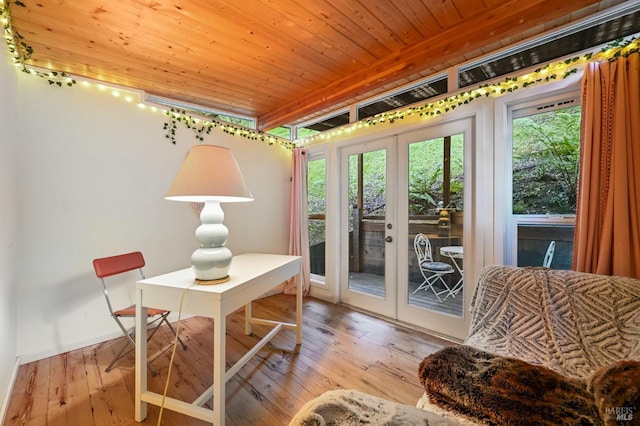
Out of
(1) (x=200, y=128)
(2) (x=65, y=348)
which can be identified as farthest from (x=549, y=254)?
(2) (x=65, y=348)

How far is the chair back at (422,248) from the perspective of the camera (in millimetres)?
2684

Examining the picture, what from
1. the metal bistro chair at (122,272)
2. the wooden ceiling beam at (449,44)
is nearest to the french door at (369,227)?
the wooden ceiling beam at (449,44)

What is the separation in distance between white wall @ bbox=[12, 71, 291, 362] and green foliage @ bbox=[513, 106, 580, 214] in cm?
327

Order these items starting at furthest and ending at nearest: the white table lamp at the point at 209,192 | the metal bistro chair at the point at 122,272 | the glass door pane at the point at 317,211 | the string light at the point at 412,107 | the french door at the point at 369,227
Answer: the glass door pane at the point at 317,211, the french door at the point at 369,227, the metal bistro chair at the point at 122,272, the string light at the point at 412,107, the white table lamp at the point at 209,192

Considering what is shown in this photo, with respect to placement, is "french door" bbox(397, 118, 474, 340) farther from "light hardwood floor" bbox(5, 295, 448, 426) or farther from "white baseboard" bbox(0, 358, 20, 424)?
"white baseboard" bbox(0, 358, 20, 424)

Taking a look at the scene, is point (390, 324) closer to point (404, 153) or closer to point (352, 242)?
point (352, 242)

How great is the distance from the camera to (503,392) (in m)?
0.89

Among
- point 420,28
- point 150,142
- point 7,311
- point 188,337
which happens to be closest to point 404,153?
point 420,28

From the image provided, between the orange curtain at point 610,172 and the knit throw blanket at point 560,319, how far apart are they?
1.04 feet

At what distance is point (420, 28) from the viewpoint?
1.97 meters

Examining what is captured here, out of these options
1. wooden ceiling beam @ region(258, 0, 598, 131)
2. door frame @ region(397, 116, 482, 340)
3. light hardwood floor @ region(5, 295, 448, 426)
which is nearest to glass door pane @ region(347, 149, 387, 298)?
door frame @ region(397, 116, 482, 340)

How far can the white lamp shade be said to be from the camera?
1.42 m

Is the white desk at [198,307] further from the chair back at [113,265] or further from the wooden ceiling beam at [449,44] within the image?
the wooden ceiling beam at [449,44]

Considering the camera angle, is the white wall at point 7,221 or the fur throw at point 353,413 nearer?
the fur throw at point 353,413
